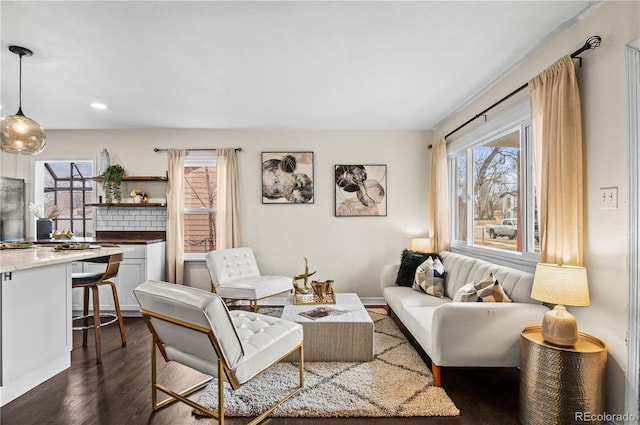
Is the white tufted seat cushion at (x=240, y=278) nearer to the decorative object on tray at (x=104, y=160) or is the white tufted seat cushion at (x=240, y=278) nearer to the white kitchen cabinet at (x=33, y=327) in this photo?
the white kitchen cabinet at (x=33, y=327)

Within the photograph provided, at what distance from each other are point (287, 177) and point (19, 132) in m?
2.84

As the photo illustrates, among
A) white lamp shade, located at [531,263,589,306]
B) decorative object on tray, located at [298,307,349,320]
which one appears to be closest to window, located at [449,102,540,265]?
white lamp shade, located at [531,263,589,306]

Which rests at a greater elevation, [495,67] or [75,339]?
[495,67]

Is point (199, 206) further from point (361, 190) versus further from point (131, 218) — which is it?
point (361, 190)

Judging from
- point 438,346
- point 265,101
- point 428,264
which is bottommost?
point 438,346

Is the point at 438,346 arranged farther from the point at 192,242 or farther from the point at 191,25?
the point at 192,242

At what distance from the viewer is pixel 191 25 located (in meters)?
2.14

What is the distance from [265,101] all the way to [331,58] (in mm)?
1178

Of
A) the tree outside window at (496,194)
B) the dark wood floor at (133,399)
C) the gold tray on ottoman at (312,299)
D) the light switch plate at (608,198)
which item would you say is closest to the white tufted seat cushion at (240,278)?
the gold tray on ottoman at (312,299)

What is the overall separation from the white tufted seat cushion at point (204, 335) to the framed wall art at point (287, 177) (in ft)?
8.66

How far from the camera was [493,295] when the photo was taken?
2416 mm


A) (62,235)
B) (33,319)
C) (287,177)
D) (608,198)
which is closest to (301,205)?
(287,177)

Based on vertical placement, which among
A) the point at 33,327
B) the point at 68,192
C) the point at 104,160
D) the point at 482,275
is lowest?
the point at 33,327

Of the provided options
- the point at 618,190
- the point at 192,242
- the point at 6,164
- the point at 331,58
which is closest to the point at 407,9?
the point at 331,58
